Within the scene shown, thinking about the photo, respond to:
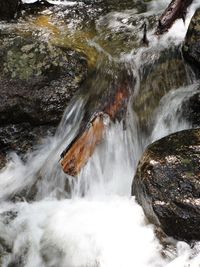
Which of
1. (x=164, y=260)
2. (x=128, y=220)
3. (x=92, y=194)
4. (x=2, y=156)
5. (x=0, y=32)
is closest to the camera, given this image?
(x=164, y=260)

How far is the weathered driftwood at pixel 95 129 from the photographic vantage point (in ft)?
17.6

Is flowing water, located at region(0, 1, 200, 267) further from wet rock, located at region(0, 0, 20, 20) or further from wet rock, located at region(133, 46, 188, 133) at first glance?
wet rock, located at region(0, 0, 20, 20)

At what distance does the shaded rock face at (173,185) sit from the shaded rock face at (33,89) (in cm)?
193

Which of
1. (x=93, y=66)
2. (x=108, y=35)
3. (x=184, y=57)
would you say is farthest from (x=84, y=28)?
(x=184, y=57)

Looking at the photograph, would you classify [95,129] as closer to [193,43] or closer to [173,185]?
[173,185]

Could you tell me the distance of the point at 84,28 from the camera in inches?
290

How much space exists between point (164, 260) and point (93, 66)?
328 cm

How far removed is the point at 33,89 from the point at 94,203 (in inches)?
78.2

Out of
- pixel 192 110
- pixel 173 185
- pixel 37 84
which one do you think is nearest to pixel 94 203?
pixel 173 185

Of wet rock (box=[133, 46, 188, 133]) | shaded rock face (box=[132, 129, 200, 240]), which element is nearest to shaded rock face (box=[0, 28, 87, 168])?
wet rock (box=[133, 46, 188, 133])

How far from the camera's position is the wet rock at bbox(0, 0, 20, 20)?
24.6ft

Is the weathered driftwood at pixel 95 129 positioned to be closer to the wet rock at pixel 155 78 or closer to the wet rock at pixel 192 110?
the wet rock at pixel 155 78

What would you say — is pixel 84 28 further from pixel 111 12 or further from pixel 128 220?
pixel 128 220

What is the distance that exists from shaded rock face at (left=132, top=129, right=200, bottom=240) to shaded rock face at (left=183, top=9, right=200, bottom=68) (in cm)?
162
